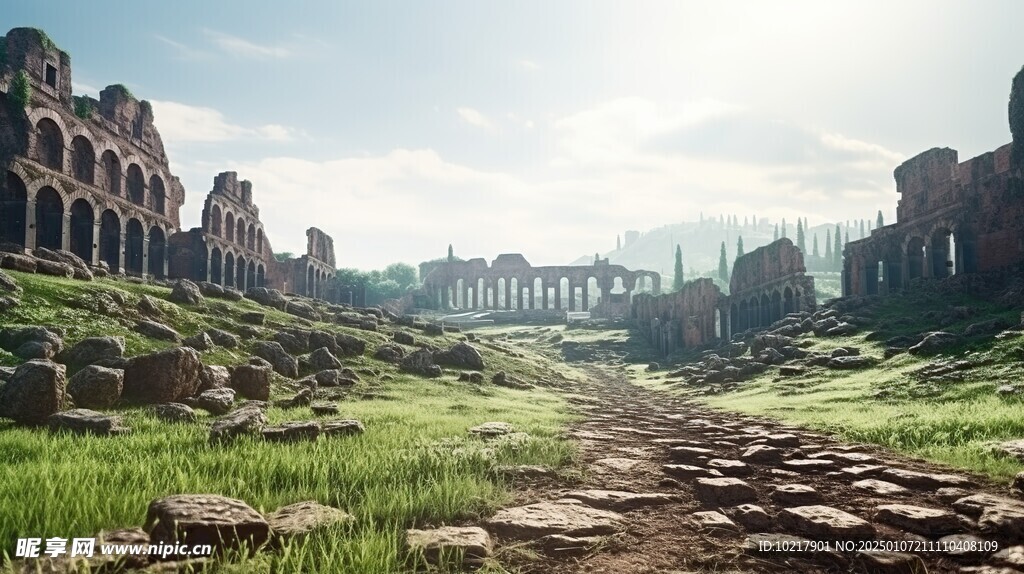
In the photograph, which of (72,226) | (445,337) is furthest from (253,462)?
(72,226)

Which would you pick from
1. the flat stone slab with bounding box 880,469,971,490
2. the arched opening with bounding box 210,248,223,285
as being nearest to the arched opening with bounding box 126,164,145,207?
the arched opening with bounding box 210,248,223,285

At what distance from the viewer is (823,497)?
14.3 ft

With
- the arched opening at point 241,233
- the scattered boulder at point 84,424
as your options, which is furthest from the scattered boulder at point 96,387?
the arched opening at point 241,233

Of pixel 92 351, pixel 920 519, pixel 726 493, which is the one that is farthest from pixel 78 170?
pixel 920 519

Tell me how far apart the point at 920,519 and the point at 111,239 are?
3329 centimetres

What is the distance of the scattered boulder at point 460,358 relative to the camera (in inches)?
698

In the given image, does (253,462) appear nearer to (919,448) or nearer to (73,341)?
(919,448)

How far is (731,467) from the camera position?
5340mm

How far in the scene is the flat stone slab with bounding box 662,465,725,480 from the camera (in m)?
5.11

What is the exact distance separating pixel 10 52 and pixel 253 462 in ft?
91.0

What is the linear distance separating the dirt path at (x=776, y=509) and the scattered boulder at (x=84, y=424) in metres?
4.46

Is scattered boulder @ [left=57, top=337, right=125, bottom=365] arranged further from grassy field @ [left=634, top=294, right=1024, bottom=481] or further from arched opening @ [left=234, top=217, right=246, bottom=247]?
arched opening @ [left=234, top=217, right=246, bottom=247]

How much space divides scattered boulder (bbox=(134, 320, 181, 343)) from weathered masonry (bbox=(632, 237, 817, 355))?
29289 mm

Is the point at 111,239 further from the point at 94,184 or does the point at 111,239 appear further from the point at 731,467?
the point at 731,467
